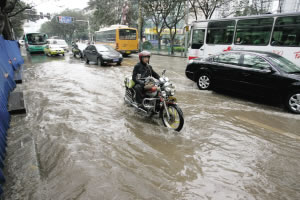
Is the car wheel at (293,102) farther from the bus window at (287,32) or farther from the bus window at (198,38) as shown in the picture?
the bus window at (198,38)

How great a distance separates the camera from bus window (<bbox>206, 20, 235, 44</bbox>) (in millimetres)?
9703

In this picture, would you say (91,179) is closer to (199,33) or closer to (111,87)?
(111,87)

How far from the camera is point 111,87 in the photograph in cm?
823

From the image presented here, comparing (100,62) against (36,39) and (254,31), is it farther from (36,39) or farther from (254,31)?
(36,39)

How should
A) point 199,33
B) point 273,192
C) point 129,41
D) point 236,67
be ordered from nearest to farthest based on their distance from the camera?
point 273,192 < point 236,67 < point 199,33 < point 129,41

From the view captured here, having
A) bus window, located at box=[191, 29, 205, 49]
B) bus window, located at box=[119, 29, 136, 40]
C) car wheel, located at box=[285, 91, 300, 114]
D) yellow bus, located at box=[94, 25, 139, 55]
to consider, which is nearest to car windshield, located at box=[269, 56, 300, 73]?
car wheel, located at box=[285, 91, 300, 114]

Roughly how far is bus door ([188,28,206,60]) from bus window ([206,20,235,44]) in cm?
40

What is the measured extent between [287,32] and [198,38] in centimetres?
449

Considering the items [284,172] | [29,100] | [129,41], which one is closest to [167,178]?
[284,172]

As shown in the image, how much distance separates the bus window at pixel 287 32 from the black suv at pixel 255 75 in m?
2.73

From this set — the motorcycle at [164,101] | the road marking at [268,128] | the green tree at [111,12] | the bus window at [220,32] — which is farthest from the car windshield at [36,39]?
the road marking at [268,128]

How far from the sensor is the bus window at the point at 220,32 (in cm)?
970

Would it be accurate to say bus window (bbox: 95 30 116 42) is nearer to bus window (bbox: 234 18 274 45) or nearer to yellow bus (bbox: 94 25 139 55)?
yellow bus (bbox: 94 25 139 55)

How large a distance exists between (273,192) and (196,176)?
961 mm
